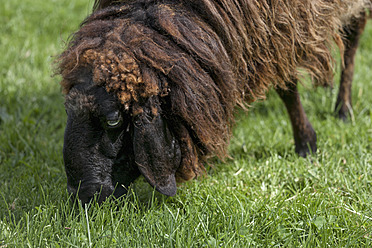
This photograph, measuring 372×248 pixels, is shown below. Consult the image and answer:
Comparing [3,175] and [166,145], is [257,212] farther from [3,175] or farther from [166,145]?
[3,175]

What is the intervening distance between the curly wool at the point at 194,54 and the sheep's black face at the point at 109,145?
79 mm

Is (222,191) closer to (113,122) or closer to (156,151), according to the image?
(156,151)

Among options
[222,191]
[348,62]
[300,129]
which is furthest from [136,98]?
[348,62]

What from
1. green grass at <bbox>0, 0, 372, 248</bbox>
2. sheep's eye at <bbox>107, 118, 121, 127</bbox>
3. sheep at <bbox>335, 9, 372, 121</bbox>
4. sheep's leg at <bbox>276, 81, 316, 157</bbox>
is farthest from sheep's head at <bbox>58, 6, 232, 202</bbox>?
sheep at <bbox>335, 9, 372, 121</bbox>

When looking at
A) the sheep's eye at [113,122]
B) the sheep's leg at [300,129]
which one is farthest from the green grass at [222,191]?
the sheep's eye at [113,122]

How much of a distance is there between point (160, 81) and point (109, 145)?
450 millimetres

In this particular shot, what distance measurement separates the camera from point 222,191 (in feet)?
9.57

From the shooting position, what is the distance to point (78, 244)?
7.18 feet

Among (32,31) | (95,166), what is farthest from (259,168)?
(32,31)

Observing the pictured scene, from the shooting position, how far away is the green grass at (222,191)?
2.30 metres

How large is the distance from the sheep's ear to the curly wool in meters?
0.08

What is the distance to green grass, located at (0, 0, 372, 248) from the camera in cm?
230

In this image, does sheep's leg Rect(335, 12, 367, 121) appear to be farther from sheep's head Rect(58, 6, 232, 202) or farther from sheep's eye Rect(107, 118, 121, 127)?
sheep's eye Rect(107, 118, 121, 127)

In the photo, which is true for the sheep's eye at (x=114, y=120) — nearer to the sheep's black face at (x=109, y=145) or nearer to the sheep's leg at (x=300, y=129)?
the sheep's black face at (x=109, y=145)
